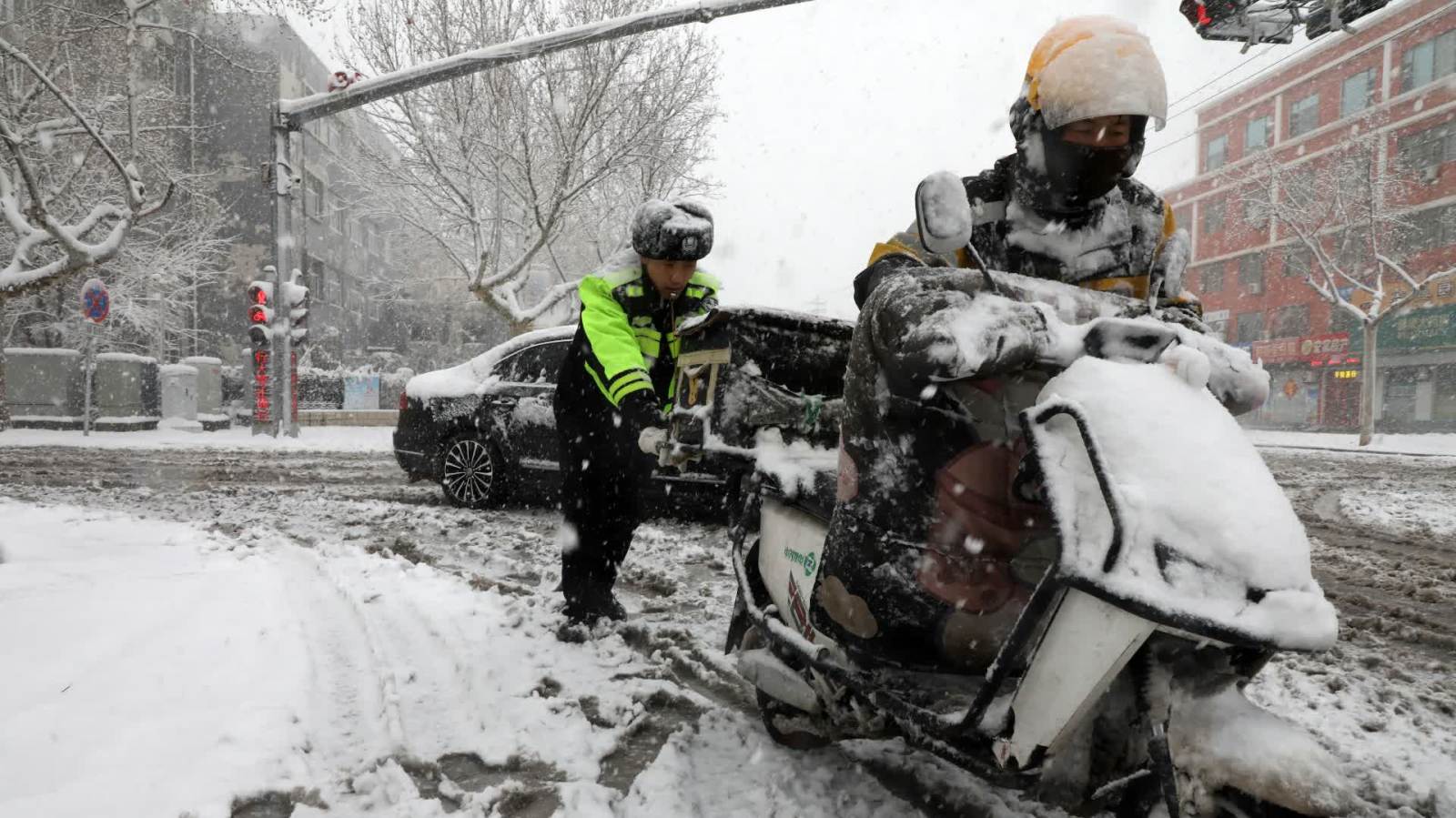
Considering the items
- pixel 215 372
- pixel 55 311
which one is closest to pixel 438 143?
pixel 215 372

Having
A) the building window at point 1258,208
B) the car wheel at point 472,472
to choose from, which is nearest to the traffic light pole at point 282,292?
the car wheel at point 472,472

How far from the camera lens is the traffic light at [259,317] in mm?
15461

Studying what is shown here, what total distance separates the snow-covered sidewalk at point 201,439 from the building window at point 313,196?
1996 centimetres

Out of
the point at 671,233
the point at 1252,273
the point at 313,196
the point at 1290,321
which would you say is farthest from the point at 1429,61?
the point at 313,196

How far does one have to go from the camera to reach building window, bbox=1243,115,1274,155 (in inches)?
1470

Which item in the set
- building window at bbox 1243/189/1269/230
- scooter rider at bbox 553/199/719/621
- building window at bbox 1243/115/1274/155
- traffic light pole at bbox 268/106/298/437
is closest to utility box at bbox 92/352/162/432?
traffic light pole at bbox 268/106/298/437

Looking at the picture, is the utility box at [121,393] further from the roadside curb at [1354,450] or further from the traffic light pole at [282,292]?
the roadside curb at [1354,450]

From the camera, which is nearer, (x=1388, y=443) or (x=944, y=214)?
(x=944, y=214)

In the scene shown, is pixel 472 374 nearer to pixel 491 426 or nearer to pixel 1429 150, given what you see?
pixel 491 426

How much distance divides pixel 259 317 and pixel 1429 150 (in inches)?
1412

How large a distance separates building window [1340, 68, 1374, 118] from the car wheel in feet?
118

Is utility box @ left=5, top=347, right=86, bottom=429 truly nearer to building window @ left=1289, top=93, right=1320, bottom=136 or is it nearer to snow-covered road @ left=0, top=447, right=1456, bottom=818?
snow-covered road @ left=0, top=447, right=1456, bottom=818

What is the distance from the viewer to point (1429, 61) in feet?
94.6

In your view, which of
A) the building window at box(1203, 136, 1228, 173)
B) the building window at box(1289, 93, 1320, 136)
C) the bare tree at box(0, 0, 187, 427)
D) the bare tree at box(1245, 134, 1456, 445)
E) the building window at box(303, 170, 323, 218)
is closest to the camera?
the bare tree at box(0, 0, 187, 427)
